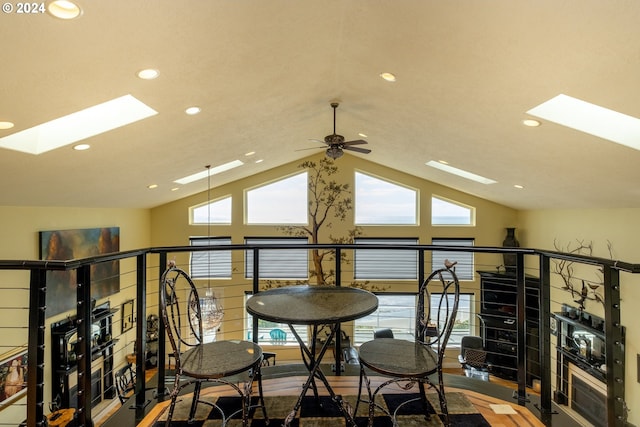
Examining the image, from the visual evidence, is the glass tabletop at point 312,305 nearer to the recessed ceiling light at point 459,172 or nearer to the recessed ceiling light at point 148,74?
the recessed ceiling light at point 148,74

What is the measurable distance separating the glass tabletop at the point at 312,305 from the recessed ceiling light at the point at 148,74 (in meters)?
1.99

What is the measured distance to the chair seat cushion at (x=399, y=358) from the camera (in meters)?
1.62

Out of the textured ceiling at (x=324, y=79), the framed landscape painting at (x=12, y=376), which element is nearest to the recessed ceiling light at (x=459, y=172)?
the textured ceiling at (x=324, y=79)

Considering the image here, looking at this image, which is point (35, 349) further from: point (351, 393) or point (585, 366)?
point (585, 366)

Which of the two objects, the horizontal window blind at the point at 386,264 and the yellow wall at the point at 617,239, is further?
the horizontal window blind at the point at 386,264

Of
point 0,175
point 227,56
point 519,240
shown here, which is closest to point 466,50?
point 227,56

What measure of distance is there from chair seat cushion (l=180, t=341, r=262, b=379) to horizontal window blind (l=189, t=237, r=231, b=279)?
21.9 feet

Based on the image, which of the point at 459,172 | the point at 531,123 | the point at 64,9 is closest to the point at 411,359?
the point at 64,9

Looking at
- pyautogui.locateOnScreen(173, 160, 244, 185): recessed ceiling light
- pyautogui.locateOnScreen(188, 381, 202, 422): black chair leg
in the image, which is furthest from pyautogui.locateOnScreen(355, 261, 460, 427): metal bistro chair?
pyautogui.locateOnScreen(173, 160, 244, 185): recessed ceiling light

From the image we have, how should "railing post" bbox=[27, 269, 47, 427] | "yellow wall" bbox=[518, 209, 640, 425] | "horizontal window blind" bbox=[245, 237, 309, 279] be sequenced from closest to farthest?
"railing post" bbox=[27, 269, 47, 427]
"yellow wall" bbox=[518, 209, 640, 425]
"horizontal window blind" bbox=[245, 237, 309, 279]

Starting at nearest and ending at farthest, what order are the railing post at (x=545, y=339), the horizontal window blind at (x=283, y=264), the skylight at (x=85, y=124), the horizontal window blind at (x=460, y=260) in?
the railing post at (x=545, y=339) → the skylight at (x=85, y=124) → the horizontal window blind at (x=460, y=260) → the horizontal window blind at (x=283, y=264)

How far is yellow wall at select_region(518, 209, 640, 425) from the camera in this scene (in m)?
4.93

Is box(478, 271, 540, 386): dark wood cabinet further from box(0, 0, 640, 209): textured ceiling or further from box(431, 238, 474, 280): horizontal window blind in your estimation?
box(0, 0, 640, 209): textured ceiling

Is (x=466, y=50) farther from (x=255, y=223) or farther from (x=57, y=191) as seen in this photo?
(x=255, y=223)
